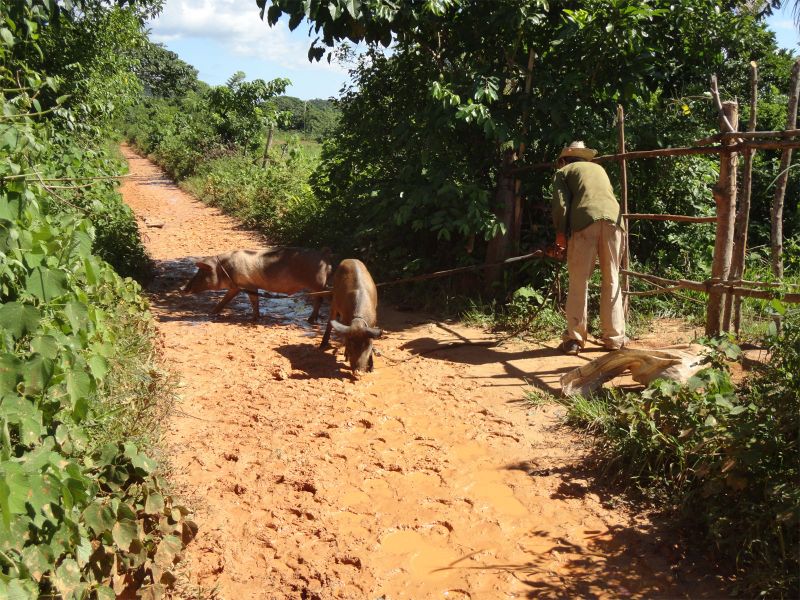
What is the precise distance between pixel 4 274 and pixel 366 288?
428 cm

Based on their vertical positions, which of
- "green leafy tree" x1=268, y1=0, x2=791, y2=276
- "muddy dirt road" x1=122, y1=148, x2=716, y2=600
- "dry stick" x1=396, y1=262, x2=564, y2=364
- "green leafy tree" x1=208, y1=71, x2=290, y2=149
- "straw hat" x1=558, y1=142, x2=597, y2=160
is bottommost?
"muddy dirt road" x1=122, y1=148, x2=716, y2=600

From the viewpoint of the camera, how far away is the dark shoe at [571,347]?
7137 millimetres

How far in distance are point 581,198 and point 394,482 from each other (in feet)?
12.1

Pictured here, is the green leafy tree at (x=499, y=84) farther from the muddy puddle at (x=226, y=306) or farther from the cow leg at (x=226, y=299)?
the cow leg at (x=226, y=299)

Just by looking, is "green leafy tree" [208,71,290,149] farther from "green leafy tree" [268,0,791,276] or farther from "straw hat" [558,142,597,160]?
"straw hat" [558,142,597,160]

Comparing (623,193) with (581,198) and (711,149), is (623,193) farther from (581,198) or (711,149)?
(711,149)

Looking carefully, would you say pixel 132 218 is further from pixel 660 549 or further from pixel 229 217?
pixel 660 549

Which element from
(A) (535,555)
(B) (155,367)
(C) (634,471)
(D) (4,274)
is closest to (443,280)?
(B) (155,367)

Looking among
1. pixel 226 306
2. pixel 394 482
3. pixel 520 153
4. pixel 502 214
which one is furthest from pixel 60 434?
pixel 520 153

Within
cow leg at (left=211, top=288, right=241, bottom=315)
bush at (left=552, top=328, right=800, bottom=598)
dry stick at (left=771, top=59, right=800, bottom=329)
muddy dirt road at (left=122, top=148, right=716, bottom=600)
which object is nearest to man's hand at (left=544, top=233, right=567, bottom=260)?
muddy dirt road at (left=122, top=148, right=716, bottom=600)

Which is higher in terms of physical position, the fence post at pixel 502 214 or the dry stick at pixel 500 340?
the fence post at pixel 502 214

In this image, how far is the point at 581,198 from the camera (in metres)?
7.02

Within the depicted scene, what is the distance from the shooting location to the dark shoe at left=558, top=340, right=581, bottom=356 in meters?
7.14

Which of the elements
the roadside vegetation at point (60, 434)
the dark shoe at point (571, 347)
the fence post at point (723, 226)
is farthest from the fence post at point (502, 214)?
the roadside vegetation at point (60, 434)
